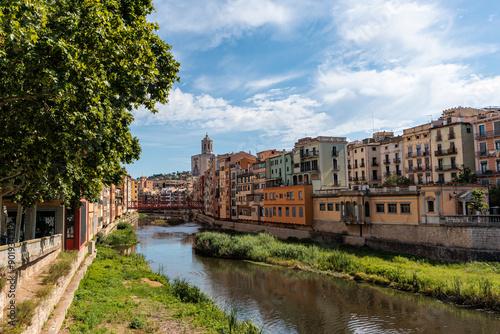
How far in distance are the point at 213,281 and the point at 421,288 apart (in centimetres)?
1477

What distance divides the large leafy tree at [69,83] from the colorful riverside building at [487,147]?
44.9 m

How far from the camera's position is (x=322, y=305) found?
2181cm

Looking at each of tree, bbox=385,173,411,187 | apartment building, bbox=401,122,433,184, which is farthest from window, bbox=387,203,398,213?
apartment building, bbox=401,122,433,184

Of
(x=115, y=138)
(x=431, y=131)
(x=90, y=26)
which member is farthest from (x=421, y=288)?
(x=431, y=131)

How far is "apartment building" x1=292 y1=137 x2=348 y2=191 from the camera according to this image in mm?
52250

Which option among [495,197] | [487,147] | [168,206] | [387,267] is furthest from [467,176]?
[168,206]

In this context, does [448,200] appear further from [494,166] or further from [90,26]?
[90,26]

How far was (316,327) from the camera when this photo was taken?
18.2m

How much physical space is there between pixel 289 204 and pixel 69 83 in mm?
43911

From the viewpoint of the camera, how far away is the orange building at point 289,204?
48.0m

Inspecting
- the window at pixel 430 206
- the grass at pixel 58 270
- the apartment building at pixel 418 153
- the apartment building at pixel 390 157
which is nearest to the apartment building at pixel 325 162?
the apartment building at pixel 418 153

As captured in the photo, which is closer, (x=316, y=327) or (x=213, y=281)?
(x=316, y=327)

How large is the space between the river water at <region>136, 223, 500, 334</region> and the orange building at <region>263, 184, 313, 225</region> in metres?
16.7

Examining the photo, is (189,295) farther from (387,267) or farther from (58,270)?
(387,267)
